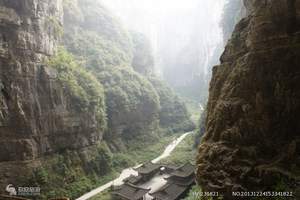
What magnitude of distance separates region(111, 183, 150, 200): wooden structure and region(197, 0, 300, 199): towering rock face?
9556 mm

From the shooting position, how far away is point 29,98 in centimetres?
1980

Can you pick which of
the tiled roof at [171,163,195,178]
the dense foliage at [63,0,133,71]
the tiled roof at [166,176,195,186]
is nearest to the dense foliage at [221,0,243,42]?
the dense foliage at [63,0,133,71]

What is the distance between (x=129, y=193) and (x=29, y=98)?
10.5 meters

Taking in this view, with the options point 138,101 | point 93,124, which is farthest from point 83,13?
point 93,124

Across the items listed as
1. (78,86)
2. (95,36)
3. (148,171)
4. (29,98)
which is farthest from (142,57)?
(29,98)

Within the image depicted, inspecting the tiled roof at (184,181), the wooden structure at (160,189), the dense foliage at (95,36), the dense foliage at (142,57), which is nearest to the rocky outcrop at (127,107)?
the dense foliage at (95,36)

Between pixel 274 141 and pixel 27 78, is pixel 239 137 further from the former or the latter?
pixel 27 78

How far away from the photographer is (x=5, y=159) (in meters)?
18.1

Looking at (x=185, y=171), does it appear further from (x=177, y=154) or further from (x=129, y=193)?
(x=177, y=154)

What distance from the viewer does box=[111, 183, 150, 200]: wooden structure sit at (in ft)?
61.8

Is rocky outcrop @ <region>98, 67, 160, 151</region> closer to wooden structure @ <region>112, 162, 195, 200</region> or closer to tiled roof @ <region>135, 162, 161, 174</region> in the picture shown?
tiled roof @ <region>135, 162, 161, 174</region>

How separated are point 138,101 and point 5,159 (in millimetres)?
21501

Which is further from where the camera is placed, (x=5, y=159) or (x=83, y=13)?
(x=83, y=13)

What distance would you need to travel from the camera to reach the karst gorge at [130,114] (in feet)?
32.1
